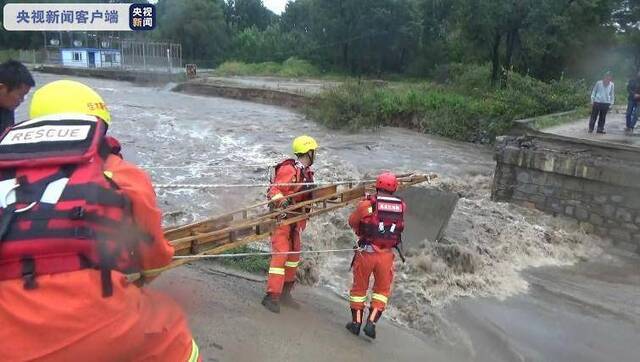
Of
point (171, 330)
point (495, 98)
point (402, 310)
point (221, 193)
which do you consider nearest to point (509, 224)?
point (402, 310)

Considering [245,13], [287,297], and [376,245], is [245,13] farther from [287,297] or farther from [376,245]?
[376,245]

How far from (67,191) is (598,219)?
1112cm

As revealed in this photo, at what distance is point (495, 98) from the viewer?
2147 cm

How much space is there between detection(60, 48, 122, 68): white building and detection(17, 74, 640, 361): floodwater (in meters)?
33.9

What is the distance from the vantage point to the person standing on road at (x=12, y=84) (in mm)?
4047

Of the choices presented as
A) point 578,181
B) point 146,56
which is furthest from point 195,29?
point 578,181

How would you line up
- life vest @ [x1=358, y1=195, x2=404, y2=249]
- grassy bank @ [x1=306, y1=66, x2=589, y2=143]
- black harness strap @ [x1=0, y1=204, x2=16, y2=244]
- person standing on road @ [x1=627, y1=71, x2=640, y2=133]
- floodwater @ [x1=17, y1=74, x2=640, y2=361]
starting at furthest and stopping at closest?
grassy bank @ [x1=306, y1=66, x2=589, y2=143] → person standing on road @ [x1=627, y1=71, x2=640, y2=133] → floodwater @ [x1=17, y1=74, x2=640, y2=361] → life vest @ [x1=358, y1=195, x2=404, y2=249] → black harness strap @ [x1=0, y1=204, x2=16, y2=244]

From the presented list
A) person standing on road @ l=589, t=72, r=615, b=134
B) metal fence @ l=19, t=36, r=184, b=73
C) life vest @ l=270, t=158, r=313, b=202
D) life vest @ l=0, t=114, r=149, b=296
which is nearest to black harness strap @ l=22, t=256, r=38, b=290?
life vest @ l=0, t=114, r=149, b=296

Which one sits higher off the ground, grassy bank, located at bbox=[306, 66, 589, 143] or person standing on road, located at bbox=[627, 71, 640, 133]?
person standing on road, located at bbox=[627, 71, 640, 133]

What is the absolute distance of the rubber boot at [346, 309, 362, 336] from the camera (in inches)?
215

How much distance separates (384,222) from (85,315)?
3750mm

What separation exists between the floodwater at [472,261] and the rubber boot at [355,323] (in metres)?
0.65

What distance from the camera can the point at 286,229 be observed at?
5613 mm

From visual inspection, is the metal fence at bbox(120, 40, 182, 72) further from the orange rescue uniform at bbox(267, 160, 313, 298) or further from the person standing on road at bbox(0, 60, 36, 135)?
the person standing on road at bbox(0, 60, 36, 135)
